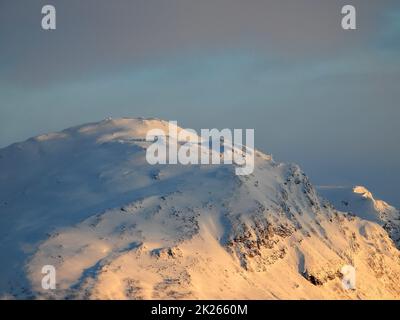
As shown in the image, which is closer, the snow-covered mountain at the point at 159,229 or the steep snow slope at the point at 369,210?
the snow-covered mountain at the point at 159,229

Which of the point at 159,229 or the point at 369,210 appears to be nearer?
the point at 159,229

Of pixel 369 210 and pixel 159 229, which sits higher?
pixel 159 229

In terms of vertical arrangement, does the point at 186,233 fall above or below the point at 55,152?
below

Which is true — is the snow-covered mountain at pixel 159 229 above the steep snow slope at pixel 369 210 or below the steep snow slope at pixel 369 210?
above

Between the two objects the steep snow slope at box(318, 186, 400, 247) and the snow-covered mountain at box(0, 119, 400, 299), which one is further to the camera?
the steep snow slope at box(318, 186, 400, 247)

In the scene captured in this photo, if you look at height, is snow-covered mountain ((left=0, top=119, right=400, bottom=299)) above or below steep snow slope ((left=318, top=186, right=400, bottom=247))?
above
